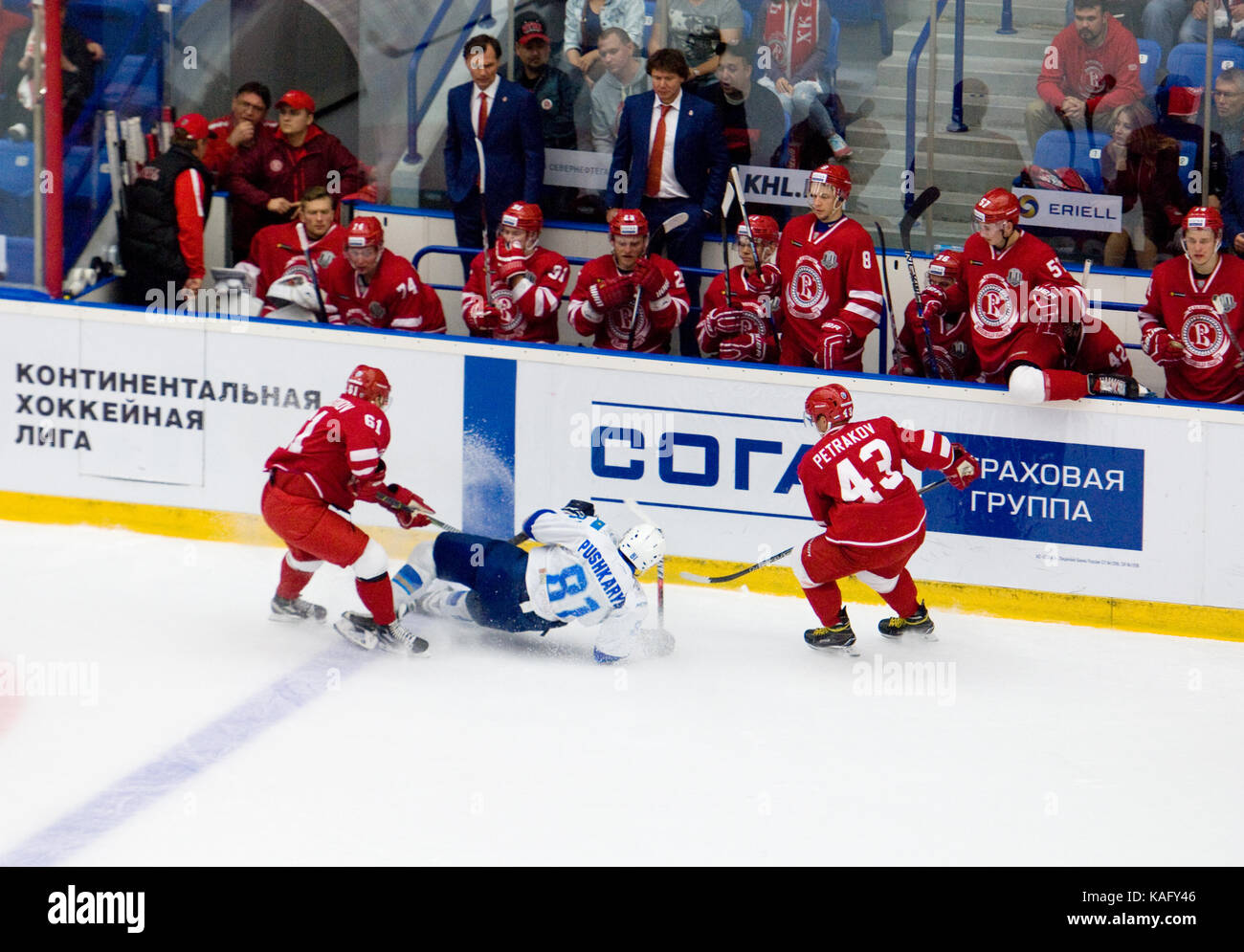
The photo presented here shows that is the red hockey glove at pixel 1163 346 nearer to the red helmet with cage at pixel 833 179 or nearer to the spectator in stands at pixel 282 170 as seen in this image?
the red helmet with cage at pixel 833 179

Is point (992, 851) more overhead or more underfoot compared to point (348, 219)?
more underfoot

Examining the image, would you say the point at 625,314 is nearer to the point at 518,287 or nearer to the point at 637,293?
the point at 637,293

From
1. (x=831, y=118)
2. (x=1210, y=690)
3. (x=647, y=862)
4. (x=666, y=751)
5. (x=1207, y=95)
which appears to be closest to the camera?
(x=647, y=862)

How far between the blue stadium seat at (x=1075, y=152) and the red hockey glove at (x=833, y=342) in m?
1.52

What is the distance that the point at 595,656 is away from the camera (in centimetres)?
599

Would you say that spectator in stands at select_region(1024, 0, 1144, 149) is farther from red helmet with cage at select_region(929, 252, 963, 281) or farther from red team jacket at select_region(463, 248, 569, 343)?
red team jacket at select_region(463, 248, 569, 343)

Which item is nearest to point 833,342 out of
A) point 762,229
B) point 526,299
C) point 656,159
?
point 762,229

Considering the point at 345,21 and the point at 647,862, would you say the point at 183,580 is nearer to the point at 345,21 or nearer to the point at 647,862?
the point at 647,862

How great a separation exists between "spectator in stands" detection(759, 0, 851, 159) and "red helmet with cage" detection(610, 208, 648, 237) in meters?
1.25

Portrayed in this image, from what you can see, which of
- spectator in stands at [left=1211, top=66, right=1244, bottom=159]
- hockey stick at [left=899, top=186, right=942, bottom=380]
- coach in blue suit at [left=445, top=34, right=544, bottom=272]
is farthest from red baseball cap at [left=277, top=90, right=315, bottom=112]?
spectator in stands at [left=1211, top=66, right=1244, bottom=159]

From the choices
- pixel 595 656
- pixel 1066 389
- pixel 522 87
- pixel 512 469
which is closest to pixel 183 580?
pixel 512 469

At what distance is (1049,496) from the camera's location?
647cm

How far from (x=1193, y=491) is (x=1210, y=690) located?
792 mm

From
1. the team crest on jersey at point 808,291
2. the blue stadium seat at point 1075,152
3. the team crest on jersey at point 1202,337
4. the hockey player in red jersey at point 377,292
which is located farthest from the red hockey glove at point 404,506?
the blue stadium seat at point 1075,152
